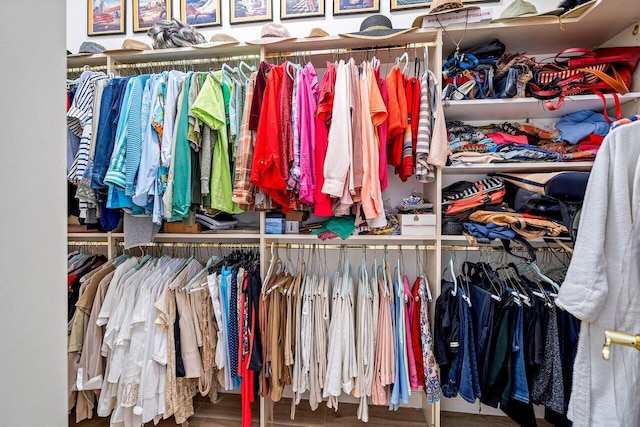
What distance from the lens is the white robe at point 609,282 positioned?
0.79m

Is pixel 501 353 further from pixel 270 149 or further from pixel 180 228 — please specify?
pixel 180 228

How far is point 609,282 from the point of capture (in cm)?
83

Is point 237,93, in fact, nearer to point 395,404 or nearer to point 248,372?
point 248,372

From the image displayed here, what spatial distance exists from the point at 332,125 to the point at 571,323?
1.47m

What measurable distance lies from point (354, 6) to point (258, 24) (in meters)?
0.67

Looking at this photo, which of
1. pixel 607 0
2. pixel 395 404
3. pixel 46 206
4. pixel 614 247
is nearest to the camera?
pixel 46 206

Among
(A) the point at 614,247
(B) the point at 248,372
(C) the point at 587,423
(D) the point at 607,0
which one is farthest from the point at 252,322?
(D) the point at 607,0

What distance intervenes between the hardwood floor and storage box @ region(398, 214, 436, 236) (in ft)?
3.83

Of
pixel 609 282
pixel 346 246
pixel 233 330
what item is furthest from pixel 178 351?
pixel 609 282

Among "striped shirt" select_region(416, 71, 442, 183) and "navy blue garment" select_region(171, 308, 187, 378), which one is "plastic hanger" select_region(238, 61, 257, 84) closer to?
"striped shirt" select_region(416, 71, 442, 183)

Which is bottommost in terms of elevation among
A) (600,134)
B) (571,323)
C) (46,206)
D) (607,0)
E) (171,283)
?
(571,323)

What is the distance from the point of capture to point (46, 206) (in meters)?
0.44

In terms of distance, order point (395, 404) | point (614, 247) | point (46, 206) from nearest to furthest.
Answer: point (46, 206) → point (614, 247) → point (395, 404)

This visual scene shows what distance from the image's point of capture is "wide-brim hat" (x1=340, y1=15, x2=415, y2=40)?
1552 millimetres
